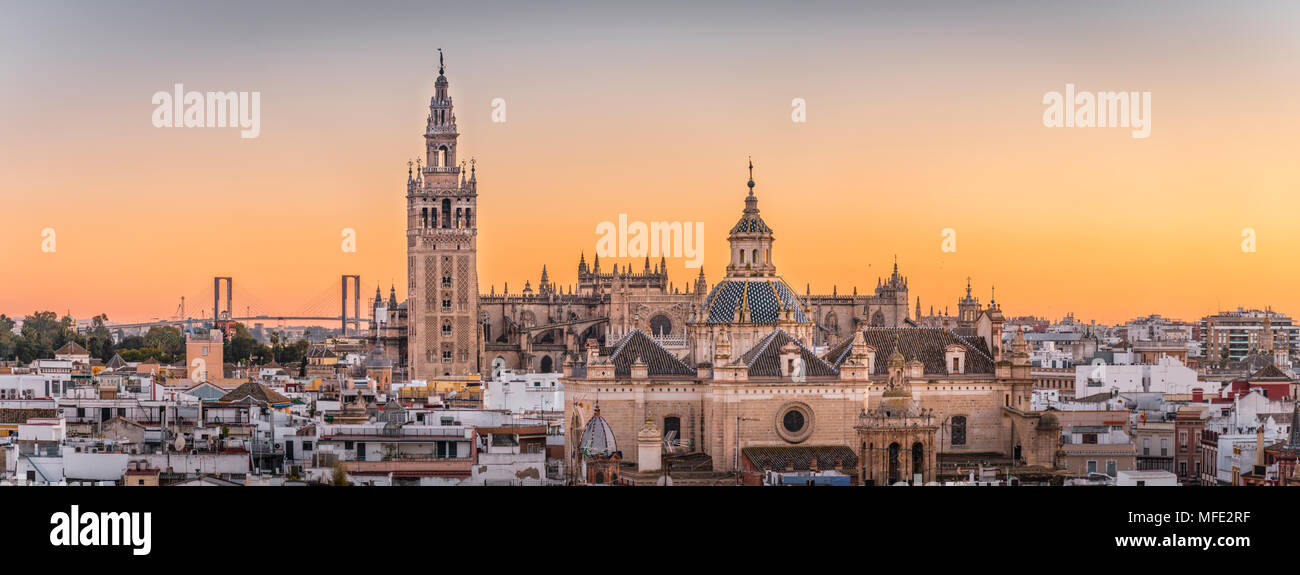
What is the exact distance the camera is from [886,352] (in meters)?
47.7

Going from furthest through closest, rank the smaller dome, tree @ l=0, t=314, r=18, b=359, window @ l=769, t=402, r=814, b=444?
1. tree @ l=0, t=314, r=18, b=359
2. the smaller dome
3. window @ l=769, t=402, r=814, b=444

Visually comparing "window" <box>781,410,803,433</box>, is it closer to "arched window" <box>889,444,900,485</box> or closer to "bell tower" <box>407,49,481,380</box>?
"arched window" <box>889,444,900,485</box>

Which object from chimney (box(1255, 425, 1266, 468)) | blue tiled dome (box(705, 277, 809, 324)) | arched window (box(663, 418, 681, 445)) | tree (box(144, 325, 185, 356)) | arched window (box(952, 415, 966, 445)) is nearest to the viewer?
arched window (box(663, 418, 681, 445))

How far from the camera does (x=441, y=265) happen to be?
89000 mm

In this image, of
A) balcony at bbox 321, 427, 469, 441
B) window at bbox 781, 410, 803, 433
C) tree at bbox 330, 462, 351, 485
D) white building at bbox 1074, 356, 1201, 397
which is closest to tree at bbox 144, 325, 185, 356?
white building at bbox 1074, 356, 1201, 397

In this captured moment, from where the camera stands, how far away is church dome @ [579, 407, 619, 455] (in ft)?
145

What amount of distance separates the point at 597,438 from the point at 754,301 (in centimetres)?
528

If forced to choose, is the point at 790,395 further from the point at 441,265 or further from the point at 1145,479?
the point at 441,265

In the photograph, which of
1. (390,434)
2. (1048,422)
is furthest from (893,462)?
(390,434)

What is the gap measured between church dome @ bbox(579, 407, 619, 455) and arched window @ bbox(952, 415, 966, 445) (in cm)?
789

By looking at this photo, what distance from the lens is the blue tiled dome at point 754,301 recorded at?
47.4 m
